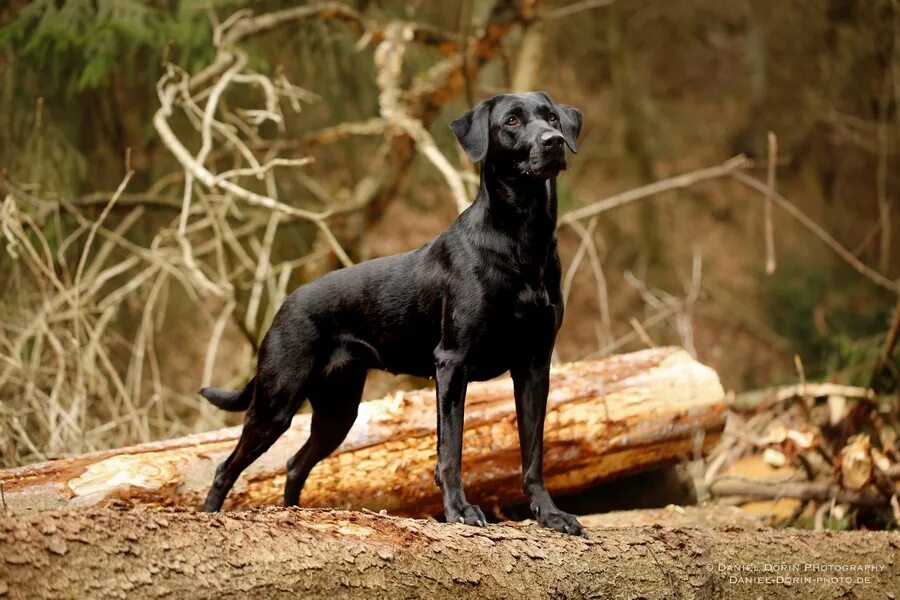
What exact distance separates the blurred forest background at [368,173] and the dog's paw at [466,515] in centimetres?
254

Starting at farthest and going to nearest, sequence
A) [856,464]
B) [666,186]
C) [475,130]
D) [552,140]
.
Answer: [666,186] → [856,464] → [475,130] → [552,140]

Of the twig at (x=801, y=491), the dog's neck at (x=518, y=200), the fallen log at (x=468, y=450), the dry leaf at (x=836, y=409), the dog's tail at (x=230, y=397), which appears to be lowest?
the twig at (x=801, y=491)

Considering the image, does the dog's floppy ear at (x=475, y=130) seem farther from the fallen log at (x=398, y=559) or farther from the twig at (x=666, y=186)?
the twig at (x=666, y=186)

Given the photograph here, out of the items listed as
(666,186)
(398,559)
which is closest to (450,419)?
(398,559)

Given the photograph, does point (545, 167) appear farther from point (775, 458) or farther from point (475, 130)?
point (775, 458)

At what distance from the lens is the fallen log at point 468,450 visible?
4129 mm

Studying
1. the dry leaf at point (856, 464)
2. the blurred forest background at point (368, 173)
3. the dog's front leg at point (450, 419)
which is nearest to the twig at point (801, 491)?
the dry leaf at point (856, 464)

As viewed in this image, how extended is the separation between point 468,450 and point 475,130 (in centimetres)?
181

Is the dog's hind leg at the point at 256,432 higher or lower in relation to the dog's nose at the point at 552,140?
lower

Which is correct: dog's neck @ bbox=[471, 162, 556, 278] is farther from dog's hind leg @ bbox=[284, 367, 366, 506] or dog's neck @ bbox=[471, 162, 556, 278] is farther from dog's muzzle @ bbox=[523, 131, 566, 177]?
dog's hind leg @ bbox=[284, 367, 366, 506]

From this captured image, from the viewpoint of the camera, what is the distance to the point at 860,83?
39.9 feet

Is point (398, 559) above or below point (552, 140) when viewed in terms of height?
below

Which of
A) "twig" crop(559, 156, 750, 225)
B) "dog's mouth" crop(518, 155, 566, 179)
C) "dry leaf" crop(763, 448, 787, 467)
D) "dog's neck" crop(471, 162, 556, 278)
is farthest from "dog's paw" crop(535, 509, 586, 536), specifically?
"twig" crop(559, 156, 750, 225)

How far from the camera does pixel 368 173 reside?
777cm
